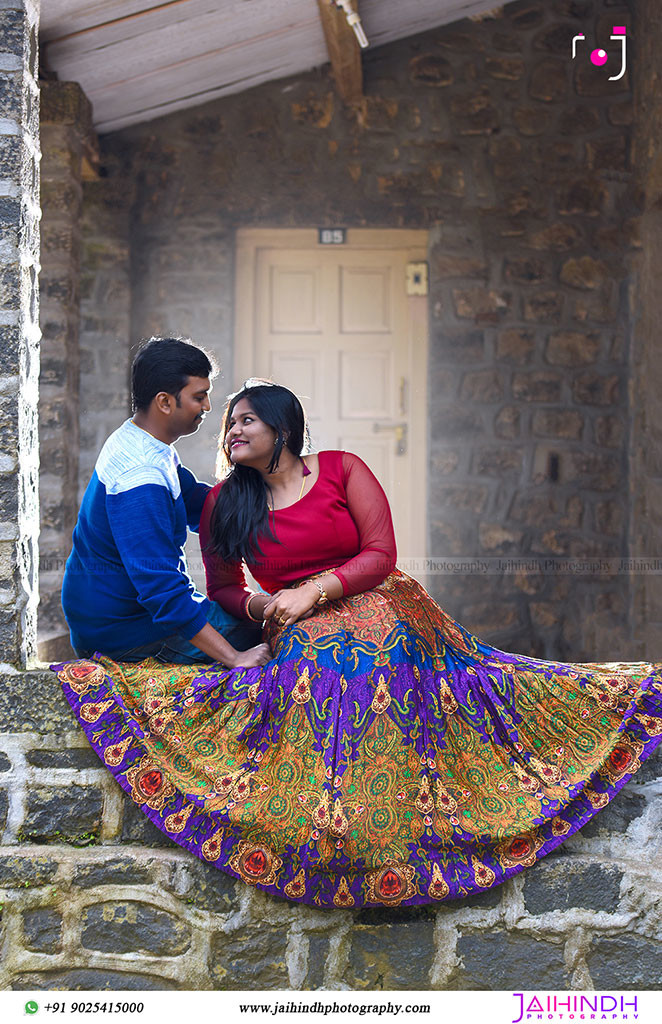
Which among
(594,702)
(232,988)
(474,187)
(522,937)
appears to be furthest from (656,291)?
(232,988)

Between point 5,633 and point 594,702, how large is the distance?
1.48 metres

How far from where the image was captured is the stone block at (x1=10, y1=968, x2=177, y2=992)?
7.83 ft

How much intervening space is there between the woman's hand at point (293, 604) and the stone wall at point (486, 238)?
2.77 meters

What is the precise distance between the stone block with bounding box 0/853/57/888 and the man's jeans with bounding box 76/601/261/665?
526mm

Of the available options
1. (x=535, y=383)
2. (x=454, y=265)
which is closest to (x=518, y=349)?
(x=535, y=383)

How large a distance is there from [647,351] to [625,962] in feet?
10.9

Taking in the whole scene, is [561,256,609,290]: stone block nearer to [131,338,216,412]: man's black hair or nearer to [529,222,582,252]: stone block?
[529,222,582,252]: stone block

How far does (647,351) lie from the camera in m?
4.98

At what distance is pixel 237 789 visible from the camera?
2.36 metres

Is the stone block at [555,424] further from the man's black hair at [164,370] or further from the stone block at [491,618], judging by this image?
the man's black hair at [164,370]

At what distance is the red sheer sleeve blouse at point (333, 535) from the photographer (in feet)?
8.43

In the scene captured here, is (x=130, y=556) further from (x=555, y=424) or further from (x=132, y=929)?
(x=555, y=424)

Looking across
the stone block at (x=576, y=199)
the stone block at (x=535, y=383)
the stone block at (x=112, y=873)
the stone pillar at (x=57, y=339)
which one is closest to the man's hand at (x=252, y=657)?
the stone block at (x=112, y=873)

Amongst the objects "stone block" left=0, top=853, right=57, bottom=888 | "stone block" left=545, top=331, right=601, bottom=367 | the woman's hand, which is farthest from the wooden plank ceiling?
"stone block" left=0, top=853, right=57, bottom=888
